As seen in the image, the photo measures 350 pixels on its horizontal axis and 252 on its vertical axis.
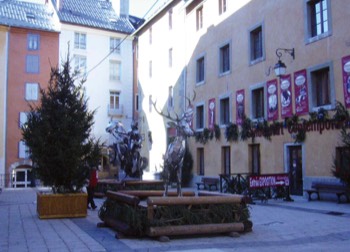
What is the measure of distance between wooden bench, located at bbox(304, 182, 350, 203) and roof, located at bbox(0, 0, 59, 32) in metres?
30.0

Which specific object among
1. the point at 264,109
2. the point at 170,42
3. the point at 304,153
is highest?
the point at 170,42

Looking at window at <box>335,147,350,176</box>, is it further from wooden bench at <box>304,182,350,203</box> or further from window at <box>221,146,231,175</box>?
window at <box>221,146,231,175</box>

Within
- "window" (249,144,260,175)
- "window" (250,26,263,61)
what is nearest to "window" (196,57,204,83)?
"window" (250,26,263,61)

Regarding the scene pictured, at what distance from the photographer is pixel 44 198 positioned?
1206 cm

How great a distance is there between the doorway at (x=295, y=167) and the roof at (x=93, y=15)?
94.6ft

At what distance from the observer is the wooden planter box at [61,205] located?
1205 cm

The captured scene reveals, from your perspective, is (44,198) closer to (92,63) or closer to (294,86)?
(294,86)

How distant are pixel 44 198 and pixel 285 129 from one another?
11.4m

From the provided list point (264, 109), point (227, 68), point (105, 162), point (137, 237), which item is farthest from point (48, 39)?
point (137, 237)

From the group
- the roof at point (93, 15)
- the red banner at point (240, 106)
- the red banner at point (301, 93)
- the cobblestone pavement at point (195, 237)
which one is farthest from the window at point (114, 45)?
the cobblestone pavement at point (195, 237)

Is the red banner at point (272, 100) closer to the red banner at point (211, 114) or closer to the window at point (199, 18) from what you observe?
the red banner at point (211, 114)

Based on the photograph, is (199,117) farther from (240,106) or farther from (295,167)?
(295,167)

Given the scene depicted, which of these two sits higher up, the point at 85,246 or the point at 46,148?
the point at 46,148

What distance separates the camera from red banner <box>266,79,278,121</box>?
2011cm
